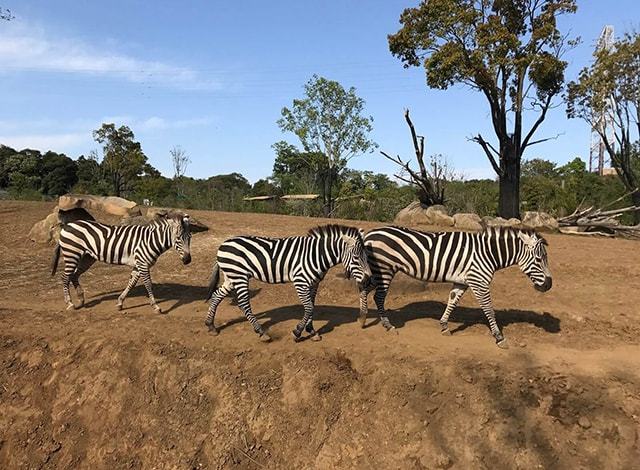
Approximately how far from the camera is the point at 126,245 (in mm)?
8180

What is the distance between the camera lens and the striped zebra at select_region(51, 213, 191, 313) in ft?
26.0

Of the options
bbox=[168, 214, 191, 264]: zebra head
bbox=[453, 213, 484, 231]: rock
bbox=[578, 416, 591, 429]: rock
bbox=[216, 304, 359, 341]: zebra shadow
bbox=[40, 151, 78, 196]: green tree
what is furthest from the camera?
bbox=[40, 151, 78, 196]: green tree

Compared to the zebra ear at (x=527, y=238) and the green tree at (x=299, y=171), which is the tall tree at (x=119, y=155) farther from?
the zebra ear at (x=527, y=238)

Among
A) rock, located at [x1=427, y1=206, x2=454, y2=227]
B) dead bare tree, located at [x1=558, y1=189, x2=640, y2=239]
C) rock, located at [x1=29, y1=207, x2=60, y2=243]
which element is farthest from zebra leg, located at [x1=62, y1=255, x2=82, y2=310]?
dead bare tree, located at [x1=558, y1=189, x2=640, y2=239]

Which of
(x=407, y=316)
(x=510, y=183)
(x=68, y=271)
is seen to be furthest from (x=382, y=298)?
(x=510, y=183)

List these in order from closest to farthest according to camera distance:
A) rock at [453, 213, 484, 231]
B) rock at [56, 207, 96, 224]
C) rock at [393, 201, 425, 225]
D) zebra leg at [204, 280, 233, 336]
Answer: zebra leg at [204, 280, 233, 336], rock at [56, 207, 96, 224], rock at [453, 213, 484, 231], rock at [393, 201, 425, 225]

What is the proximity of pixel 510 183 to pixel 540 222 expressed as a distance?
2.77 metres

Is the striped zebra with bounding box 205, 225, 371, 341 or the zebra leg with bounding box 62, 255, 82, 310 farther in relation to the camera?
the zebra leg with bounding box 62, 255, 82, 310

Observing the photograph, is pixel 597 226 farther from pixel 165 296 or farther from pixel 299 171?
pixel 299 171

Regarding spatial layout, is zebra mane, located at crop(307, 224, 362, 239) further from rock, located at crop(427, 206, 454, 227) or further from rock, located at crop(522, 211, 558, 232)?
rock, located at crop(522, 211, 558, 232)

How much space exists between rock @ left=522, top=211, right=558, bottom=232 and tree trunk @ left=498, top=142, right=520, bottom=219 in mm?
1444

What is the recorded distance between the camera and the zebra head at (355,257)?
638 centimetres

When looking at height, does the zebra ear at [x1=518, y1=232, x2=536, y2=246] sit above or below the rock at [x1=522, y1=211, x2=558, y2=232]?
above

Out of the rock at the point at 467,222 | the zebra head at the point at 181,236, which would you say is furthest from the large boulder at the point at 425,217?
the zebra head at the point at 181,236
